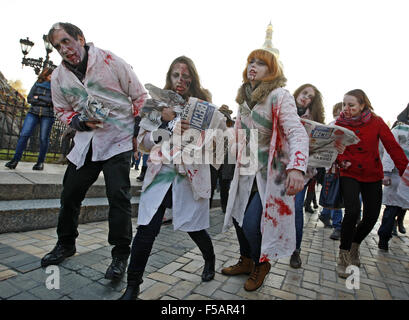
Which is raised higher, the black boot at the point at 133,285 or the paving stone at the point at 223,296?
the black boot at the point at 133,285

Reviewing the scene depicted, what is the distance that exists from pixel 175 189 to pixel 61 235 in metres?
1.30

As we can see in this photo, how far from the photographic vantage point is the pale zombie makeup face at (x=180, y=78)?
227cm

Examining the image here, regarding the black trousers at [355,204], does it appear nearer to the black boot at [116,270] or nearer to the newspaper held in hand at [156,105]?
the newspaper held in hand at [156,105]

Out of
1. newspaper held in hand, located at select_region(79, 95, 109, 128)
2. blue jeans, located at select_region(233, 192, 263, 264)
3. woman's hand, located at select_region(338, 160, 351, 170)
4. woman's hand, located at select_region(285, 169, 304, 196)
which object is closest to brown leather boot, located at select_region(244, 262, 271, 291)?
blue jeans, located at select_region(233, 192, 263, 264)

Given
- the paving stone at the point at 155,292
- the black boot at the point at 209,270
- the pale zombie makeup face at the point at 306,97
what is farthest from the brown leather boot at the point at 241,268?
the pale zombie makeup face at the point at 306,97

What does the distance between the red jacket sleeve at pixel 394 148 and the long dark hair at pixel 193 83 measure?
2221 millimetres

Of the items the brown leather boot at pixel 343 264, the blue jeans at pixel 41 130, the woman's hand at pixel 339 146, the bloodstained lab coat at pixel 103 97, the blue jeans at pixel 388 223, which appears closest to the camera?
the bloodstained lab coat at pixel 103 97

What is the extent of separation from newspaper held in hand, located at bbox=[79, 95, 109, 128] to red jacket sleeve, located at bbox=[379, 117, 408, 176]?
3.09 meters

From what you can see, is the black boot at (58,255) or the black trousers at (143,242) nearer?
the black trousers at (143,242)

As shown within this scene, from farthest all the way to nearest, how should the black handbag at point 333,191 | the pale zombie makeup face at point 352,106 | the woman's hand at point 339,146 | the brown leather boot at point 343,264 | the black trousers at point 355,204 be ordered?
the black handbag at point 333,191 < the pale zombie makeup face at point 352,106 < the black trousers at point 355,204 < the brown leather boot at point 343,264 < the woman's hand at point 339,146

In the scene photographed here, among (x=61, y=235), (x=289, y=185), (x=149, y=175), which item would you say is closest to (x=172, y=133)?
(x=149, y=175)

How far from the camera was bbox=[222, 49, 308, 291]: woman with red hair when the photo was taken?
1.97 m

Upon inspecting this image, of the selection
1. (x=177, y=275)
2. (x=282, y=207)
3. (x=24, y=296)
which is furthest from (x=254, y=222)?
(x=24, y=296)
